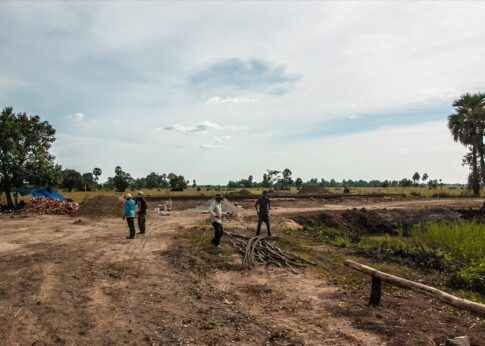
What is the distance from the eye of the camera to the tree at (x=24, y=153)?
27.6 m

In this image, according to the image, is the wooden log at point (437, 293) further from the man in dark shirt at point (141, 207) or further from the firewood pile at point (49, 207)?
the firewood pile at point (49, 207)

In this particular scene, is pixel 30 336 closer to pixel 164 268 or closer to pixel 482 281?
pixel 164 268

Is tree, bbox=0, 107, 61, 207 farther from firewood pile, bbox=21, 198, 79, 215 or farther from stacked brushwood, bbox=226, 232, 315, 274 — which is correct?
stacked brushwood, bbox=226, 232, 315, 274

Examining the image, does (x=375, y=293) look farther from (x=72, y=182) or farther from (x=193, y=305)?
(x=72, y=182)

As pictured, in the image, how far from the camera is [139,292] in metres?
8.73

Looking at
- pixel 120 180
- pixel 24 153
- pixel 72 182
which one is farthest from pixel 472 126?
pixel 72 182

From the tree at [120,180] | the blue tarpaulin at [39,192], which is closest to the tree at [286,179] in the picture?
the tree at [120,180]

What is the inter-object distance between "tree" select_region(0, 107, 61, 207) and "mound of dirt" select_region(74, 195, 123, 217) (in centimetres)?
510

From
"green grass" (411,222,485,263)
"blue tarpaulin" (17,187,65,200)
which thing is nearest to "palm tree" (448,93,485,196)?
"green grass" (411,222,485,263)

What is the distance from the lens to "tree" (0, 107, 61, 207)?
1088 inches

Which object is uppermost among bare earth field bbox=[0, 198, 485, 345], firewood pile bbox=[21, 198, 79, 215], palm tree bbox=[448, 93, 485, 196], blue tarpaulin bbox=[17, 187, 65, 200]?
palm tree bbox=[448, 93, 485, 196]

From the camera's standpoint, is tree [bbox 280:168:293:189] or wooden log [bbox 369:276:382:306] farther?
tree [bbox 280:168:293:189]

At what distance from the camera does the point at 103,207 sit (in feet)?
85.8

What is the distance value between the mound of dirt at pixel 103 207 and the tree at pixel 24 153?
5.10m
